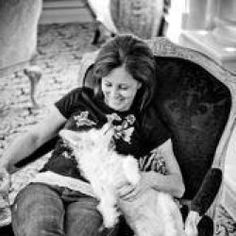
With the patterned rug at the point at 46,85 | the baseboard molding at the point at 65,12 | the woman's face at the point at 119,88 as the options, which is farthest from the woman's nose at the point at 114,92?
the baseboard molding at the point at 65,12

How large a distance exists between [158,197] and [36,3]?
5.38 feet

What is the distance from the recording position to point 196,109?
5.62ft

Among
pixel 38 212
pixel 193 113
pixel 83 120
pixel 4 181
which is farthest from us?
pixel 193 113

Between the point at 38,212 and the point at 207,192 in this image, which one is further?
the point at 207,192

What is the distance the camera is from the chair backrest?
168cm

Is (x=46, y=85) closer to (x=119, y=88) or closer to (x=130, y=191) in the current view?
(x=119, y=88)

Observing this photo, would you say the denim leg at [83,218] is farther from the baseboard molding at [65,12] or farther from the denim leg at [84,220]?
the baseboard molding at [65,12]

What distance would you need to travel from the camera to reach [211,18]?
3.16 metres

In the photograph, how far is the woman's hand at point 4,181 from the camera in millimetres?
1477

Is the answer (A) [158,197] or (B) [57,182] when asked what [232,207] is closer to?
(A) [158,197]

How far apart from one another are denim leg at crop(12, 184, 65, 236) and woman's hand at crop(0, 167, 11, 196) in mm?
46

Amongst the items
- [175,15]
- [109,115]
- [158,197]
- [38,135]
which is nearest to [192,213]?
[158,197]

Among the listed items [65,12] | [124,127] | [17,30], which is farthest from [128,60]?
[65,12]

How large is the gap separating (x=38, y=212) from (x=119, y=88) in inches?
18.6
